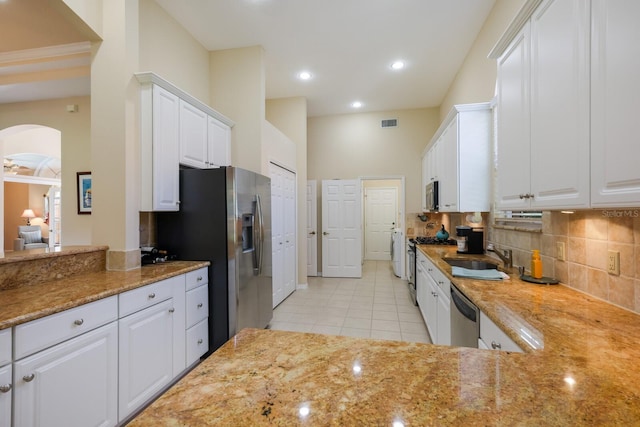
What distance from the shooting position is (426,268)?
314cm

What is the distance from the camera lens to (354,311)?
3.90 meters

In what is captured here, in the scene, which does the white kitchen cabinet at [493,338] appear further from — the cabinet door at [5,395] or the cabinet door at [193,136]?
the cabinet door at [193,136]

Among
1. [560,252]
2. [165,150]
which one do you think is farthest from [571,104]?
[165,150]

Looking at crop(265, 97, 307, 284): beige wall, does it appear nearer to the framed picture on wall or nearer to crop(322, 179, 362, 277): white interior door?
crop(322, 179, 362, 277): white interior door

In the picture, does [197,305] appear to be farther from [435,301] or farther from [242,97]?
[242,97]

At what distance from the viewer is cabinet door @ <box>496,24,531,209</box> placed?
1546mm

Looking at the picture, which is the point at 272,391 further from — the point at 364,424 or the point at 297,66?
the point at 297,66

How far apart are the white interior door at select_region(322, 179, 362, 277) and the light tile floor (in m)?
0.35

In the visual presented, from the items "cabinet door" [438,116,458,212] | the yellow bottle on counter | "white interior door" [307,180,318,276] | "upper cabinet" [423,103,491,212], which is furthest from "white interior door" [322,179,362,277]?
the yellow bottle on counter

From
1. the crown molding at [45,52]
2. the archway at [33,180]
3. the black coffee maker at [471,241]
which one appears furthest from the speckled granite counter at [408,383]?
the archway at [33,180]

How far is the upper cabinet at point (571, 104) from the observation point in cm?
93

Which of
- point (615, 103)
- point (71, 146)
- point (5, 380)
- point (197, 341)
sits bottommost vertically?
point (197, 341)

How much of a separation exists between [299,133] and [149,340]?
4.15 m

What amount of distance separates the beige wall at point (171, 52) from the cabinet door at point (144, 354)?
2.30 metres
